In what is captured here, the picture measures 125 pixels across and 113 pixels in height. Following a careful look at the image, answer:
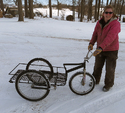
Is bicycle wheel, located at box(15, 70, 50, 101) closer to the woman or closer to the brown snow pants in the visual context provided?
the woman

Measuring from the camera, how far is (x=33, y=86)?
2.86 m

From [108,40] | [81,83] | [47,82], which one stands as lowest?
[81,83]

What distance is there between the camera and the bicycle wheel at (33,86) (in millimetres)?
2600

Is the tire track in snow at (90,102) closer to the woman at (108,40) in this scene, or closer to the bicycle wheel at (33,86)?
the woman at (108,40)

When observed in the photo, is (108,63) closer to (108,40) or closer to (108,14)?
(108,40)

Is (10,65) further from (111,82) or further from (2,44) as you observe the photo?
(111,82)

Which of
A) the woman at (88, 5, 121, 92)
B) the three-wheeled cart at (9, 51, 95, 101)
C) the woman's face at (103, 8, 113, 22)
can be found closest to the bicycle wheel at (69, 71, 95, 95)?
the three-wheeled cart at (9, 51, 95, 101)

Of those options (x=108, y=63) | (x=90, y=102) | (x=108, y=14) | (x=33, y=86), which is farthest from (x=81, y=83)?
(x=108, y=14)

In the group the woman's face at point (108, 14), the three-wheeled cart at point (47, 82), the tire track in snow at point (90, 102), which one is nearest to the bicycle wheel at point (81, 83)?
the three-wheeled cart at point (47, 82)

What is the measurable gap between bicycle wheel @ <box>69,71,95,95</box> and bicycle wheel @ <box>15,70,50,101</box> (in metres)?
0.59

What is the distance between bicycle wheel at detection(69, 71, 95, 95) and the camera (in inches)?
113

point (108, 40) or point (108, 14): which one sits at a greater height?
point (108, 14)

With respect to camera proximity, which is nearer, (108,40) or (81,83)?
(108,40)

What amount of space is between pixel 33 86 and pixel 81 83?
1101 mm
